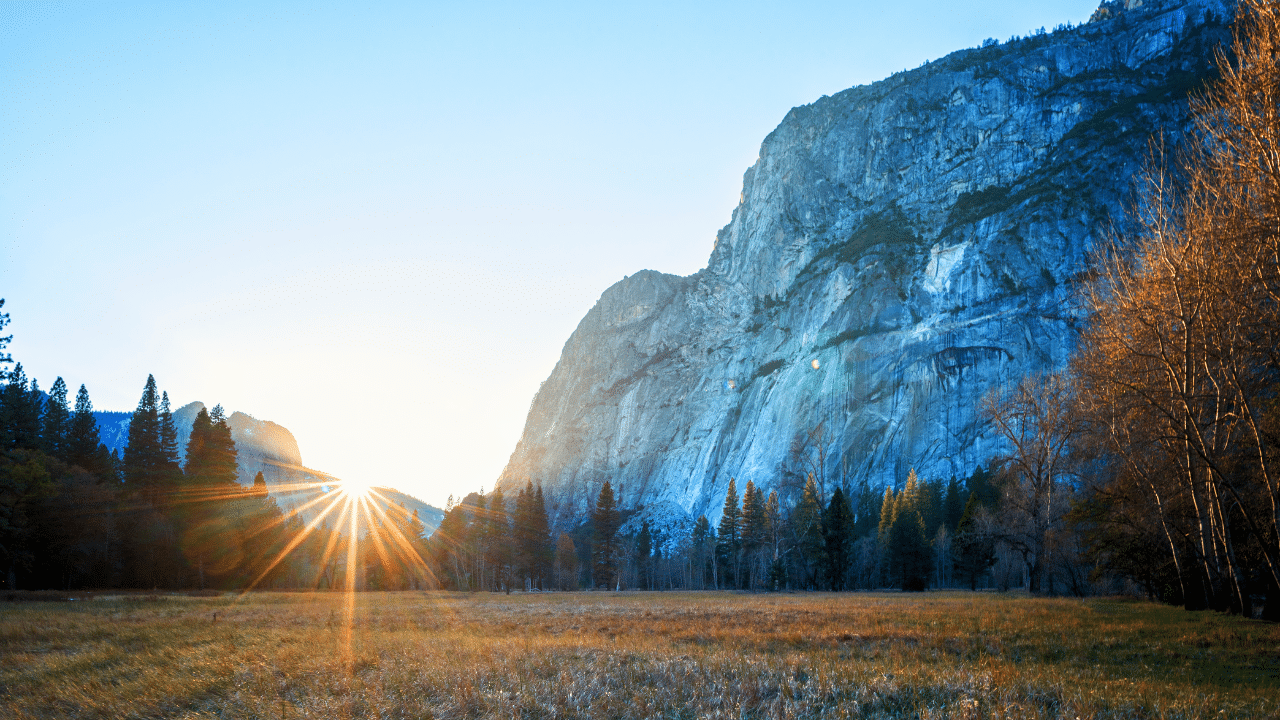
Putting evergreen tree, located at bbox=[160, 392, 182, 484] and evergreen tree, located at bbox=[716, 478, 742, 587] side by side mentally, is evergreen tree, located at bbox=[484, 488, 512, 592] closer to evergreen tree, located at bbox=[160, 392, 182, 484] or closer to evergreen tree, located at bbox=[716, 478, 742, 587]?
evergreen tree, located at bbox=[716, 478, 742, 587]

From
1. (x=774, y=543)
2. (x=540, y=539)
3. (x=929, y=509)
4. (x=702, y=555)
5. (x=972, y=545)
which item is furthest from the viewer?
(x=702, y=555)

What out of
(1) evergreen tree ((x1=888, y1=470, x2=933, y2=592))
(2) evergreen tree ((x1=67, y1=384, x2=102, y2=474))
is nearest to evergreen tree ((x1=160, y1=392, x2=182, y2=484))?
(2) evergreen tree ((x1=67, y1=384, x2=102, y2=474))

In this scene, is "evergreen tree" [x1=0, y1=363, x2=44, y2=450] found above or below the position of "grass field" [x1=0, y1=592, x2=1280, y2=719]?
above

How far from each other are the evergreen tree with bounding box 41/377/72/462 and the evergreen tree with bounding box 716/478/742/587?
69776 millimetres

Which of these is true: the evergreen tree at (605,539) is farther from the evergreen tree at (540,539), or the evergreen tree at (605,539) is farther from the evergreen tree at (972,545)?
the evergreen tree at (972,545)

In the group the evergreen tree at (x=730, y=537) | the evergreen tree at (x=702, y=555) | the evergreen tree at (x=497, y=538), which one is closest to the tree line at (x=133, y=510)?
the evergreen tree at (x=497, y=538)

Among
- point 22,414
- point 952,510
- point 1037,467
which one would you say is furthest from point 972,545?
point 22,414

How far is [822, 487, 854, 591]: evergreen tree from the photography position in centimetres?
6606

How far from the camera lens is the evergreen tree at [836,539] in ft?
217

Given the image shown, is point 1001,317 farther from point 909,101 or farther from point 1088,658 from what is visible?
point 1088,658

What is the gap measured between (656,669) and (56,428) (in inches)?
2846

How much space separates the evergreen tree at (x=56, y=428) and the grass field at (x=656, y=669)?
46.5 metres

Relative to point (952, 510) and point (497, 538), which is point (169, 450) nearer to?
point (497, 538)

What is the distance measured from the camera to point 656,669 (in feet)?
34.9
